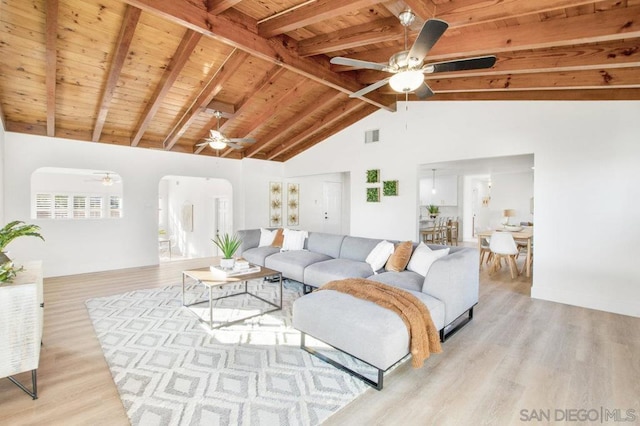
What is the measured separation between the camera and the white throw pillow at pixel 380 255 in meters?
4.02

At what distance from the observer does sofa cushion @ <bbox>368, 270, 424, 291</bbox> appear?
323 centimetres

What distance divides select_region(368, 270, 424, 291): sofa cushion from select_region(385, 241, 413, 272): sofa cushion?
106mm

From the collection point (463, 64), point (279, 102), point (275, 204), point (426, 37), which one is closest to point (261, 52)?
point (279, 102)

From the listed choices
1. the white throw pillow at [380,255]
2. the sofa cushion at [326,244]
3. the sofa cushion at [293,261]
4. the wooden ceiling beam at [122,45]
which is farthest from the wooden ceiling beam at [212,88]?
the white throw pillow at [380,255]

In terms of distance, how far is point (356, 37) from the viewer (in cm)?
334

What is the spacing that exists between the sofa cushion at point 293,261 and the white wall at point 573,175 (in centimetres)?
286

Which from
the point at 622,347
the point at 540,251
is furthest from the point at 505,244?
the point at 622,347

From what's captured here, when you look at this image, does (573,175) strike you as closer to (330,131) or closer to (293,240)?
(293,240)

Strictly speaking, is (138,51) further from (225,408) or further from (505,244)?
(505,244)

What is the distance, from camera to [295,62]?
12.8ft

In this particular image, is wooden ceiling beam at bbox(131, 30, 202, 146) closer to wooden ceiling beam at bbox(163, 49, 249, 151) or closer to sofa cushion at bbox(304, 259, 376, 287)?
A: wooden ceiling beam at bbox(163, 49, 249, 151)

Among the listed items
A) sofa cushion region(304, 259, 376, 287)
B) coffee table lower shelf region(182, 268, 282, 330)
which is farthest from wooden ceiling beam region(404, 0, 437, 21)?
coffee table lower shelf region(182, 268, 282, 330)

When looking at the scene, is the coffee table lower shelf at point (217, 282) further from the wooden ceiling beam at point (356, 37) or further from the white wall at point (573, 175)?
the white wall at point (573, 175)

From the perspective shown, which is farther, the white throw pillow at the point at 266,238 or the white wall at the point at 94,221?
the white throw pillow at the point at 266,238
